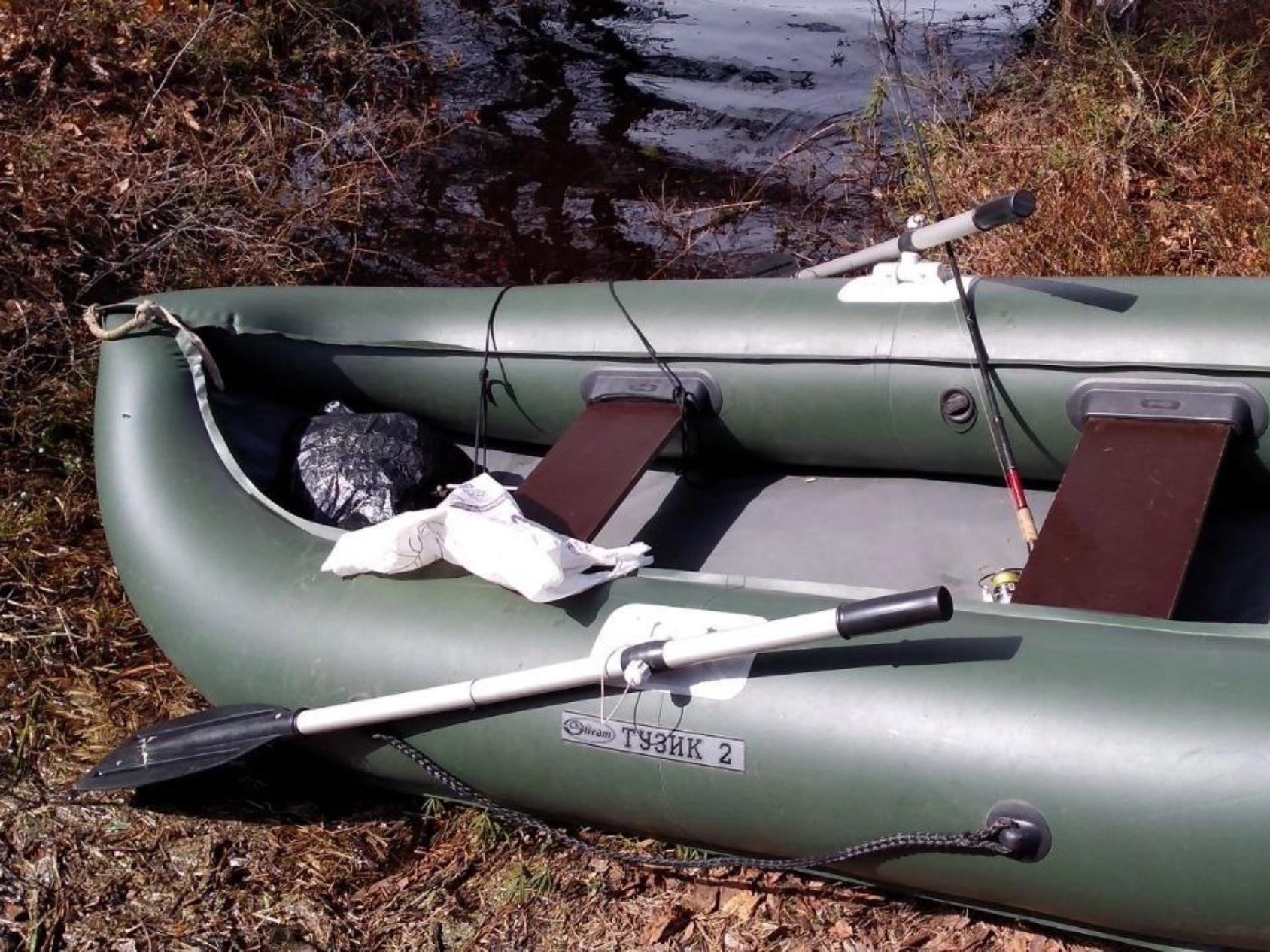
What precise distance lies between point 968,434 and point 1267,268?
1638 millimetres

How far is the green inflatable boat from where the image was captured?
170 centimetres

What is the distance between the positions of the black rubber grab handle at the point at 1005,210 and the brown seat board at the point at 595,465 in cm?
75

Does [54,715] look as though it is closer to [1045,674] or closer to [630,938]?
[630,938]

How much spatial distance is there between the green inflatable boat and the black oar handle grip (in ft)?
0.05

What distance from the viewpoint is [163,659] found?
2.82 meters

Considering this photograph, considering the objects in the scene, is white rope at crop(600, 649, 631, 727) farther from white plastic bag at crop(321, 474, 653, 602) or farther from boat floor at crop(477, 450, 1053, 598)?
boat floor at crop(477, 450, 1053, 598)

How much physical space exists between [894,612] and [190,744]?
131 centimetres

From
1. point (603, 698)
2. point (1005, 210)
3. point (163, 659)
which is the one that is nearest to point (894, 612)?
point (603, 698)

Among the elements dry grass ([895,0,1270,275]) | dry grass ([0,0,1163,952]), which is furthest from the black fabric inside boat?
dry grass ([895,0,1270,275])

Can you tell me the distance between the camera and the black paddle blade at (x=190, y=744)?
221 centimetres

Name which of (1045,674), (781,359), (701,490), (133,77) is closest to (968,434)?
(781,359)

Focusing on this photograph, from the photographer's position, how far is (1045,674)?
1748 mm

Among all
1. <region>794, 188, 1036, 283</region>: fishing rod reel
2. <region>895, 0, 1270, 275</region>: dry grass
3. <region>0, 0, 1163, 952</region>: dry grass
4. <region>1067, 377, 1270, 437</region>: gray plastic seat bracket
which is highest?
<region>895, 0, 1270, 275</region>: dry grass

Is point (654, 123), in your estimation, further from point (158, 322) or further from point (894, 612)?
point (894, 612)
